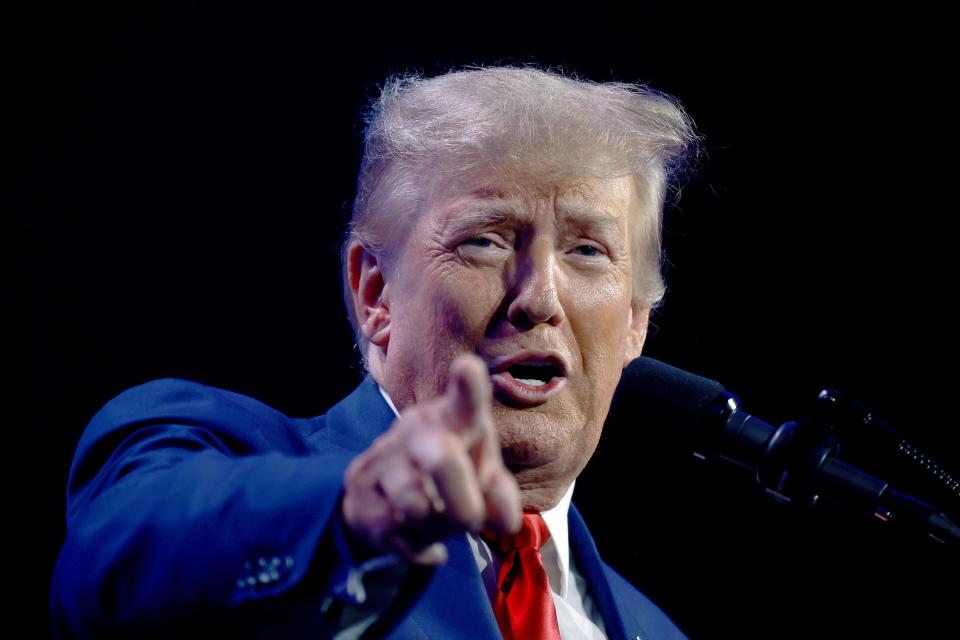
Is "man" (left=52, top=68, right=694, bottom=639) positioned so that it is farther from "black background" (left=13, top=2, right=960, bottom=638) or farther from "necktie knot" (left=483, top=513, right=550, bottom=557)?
"black background" (left=13, top=2, right=960, bottom=638)

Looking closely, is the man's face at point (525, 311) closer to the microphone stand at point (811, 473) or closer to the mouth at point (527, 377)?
the mouth at point (527, 377)

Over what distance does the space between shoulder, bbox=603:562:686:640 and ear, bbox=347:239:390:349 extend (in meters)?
0.79

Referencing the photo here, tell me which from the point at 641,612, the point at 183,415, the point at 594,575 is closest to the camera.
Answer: the point at 183,415

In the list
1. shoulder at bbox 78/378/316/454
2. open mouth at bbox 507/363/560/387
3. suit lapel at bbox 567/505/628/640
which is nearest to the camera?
shoulder at bbox 78/378/316/454

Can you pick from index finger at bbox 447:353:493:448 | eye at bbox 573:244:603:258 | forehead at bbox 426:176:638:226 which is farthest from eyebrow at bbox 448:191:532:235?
index finger at bbox 447:353:493:448

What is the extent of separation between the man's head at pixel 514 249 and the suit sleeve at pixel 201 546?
619mm

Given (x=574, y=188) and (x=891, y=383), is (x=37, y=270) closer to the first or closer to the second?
(x=574, y=188)

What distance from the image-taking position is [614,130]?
6.50 feet

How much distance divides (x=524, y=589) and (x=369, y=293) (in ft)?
2.30

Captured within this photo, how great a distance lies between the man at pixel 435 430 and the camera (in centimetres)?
94

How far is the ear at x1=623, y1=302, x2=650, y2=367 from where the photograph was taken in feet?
7.11

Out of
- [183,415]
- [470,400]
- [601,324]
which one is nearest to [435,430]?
[470,400]

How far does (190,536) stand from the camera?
1.01 m

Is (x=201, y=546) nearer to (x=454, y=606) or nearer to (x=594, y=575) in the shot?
(x=454, y=606)
